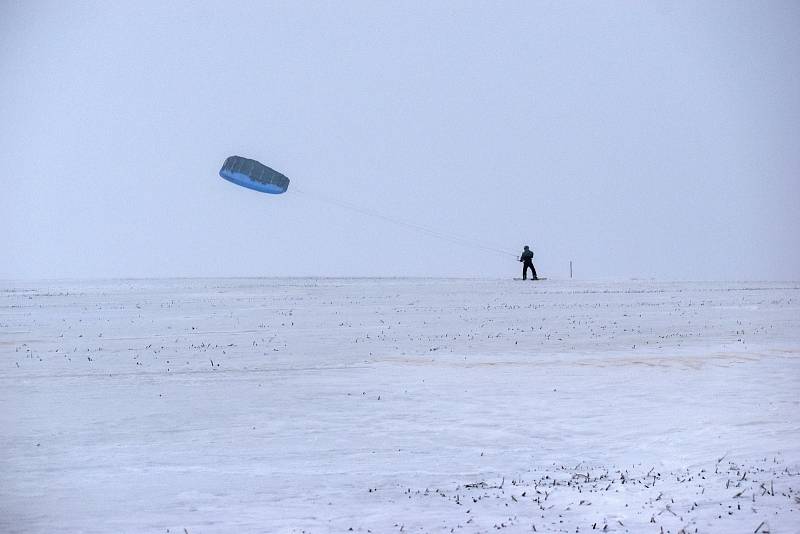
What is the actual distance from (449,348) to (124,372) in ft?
29.4

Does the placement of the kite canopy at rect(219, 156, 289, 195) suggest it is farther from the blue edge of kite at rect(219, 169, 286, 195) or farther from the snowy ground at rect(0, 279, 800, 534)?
the snowy ground at rect(0, 279, 800, 534)

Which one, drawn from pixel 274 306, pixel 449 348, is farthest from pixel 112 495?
pixel 274 306

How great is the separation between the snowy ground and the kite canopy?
3756cm

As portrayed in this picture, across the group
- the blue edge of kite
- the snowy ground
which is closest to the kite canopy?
the blue edge of kite

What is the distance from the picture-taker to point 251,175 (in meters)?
65.3

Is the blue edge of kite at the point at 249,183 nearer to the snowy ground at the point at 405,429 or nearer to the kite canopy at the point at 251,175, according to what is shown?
the kite canopy at the point at 251,175

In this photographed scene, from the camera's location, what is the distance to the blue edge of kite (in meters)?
65.1

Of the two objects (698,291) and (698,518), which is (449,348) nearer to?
(698,518)

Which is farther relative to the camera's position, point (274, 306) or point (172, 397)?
point (274, 306)

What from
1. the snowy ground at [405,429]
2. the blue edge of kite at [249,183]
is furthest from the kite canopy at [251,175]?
the snowy ground at [405,429]

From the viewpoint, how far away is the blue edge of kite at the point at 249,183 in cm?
6506

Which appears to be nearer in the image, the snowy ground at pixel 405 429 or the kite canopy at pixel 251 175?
the snowy ground at pixel 405 429

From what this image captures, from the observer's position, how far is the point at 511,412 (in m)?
14.4

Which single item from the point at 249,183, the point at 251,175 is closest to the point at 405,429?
the point at 251,175
